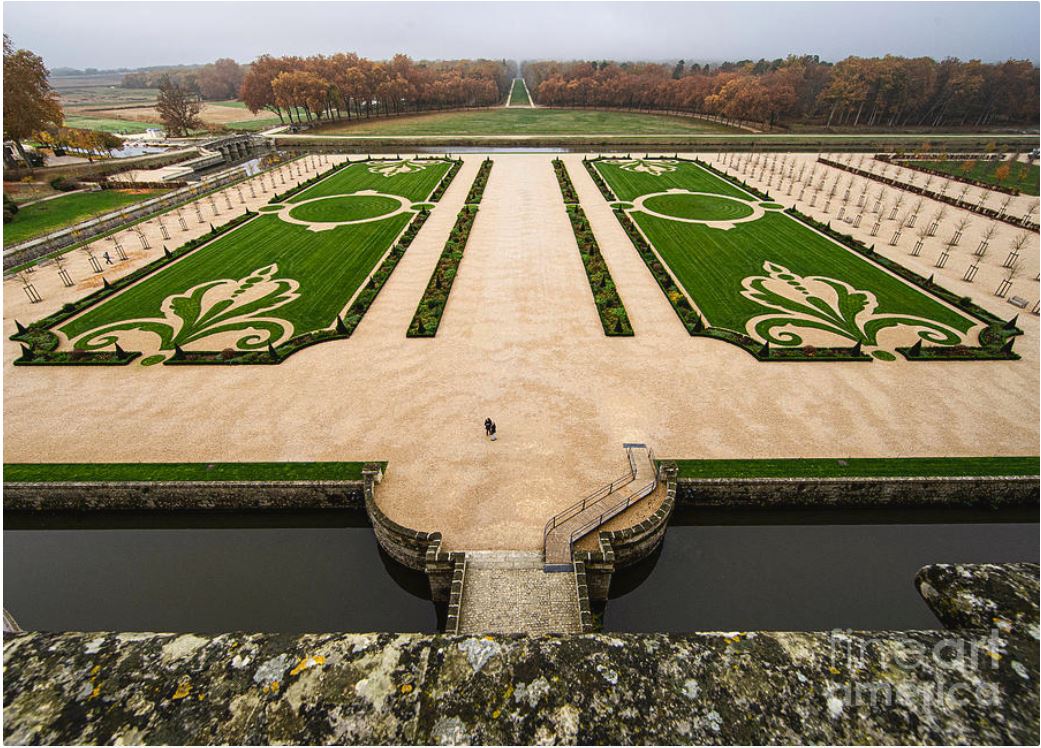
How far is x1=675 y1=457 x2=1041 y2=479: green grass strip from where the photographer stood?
22.5m

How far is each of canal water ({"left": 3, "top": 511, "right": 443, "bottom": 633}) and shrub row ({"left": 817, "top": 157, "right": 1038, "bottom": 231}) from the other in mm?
73621

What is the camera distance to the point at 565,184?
228 feet

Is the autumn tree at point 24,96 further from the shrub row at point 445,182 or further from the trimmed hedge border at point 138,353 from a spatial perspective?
the shrub row at point 445,182

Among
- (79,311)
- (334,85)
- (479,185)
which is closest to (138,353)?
(79,311)

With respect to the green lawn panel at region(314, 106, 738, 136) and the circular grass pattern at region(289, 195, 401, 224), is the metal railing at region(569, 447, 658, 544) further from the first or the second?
the green lawn panel at region(314, 106, 738, 136)

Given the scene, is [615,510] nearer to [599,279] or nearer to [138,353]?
[599,279]

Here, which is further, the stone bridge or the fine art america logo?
the stone bridge

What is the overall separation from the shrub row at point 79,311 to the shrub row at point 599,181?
46488mm

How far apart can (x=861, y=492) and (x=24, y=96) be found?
107164mm

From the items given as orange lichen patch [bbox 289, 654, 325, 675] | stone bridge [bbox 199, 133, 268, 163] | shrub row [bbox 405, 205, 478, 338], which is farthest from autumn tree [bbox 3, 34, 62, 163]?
orange lichen patch [bbox 289, 654, 325, 675]

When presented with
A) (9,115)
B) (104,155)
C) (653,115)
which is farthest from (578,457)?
(653,115)

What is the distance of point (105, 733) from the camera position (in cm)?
572

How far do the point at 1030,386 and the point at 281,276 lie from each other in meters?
52.6

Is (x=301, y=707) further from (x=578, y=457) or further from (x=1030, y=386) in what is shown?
(x=1030, y=386)
